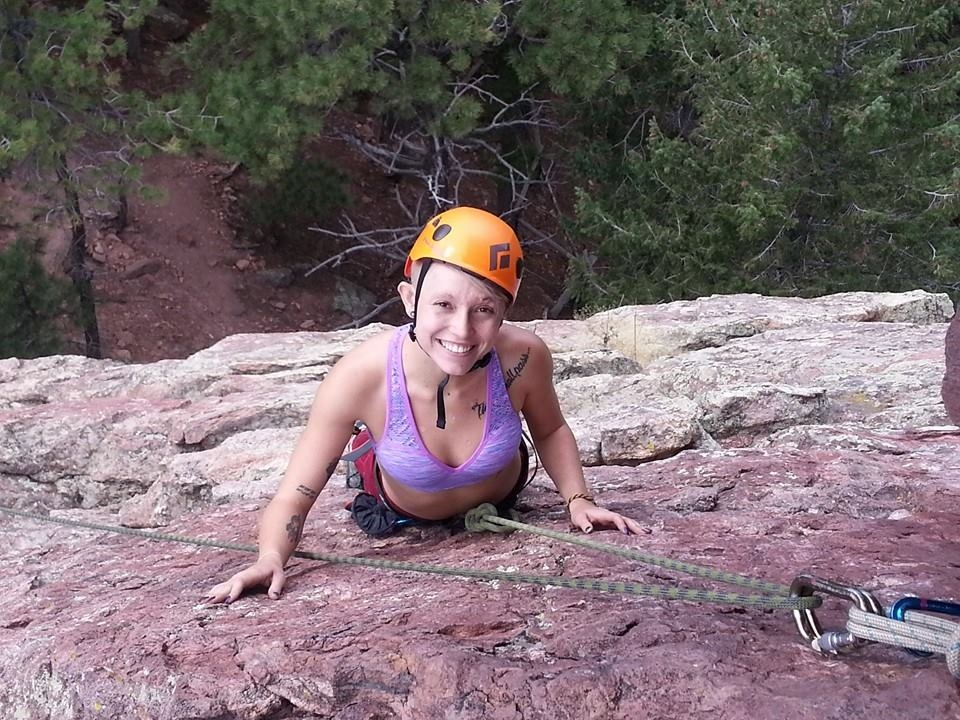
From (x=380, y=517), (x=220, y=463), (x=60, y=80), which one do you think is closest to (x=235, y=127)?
(x=60, y=80)

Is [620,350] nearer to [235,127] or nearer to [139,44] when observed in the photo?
[235,127]

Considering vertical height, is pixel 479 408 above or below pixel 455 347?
below

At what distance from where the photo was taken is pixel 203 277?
13.5 m

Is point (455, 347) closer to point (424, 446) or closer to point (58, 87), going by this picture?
point (424, 446)

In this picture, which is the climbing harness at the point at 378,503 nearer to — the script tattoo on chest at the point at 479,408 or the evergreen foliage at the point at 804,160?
the script tattoo on chest at the point at 479,408

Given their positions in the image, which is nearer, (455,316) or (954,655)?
(954,655)

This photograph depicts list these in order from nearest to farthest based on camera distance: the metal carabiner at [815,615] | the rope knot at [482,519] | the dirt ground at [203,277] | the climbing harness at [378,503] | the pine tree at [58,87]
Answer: the metal carabiner at [815,615], the rope knot at [482,519], the climbing harness at [378,503], the pine tree at [58,87], the dirt ground at [203,277]

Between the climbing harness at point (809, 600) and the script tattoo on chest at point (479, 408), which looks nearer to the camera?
the climbing harness at point (809, 600)

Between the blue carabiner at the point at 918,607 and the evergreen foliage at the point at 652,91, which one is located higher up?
the evergreen foliage at the point at 652,91

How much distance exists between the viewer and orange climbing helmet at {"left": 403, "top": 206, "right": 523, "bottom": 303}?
6.81 ft

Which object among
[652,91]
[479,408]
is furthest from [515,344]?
[652,91]

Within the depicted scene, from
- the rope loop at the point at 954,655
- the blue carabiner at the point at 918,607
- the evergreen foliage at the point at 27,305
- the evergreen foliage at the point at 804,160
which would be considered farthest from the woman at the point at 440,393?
the evergreen foliage at the point at 27,305

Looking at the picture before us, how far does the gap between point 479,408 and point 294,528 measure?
548mm

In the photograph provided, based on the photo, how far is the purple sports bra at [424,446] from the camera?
91.0 inches
